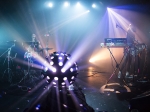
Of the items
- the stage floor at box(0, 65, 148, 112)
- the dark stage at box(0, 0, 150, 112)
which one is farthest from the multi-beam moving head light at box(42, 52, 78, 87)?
the stage floor at box(0, 65, 148, 112)

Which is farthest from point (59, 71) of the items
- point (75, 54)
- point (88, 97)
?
point (75, 54)

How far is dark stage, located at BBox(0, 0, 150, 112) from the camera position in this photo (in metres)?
2.98

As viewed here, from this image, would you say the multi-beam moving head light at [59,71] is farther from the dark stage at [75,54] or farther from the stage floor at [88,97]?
the stage floor at [88,97]

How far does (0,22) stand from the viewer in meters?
9.88

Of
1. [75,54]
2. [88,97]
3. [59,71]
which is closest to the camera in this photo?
A: [59,71]

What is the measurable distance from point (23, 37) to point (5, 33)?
63.5 inches

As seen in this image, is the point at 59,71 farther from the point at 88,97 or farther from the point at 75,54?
the point at 75,54

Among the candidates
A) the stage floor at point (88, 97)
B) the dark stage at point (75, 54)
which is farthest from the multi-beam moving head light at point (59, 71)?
the stage floor at point (88, 97)

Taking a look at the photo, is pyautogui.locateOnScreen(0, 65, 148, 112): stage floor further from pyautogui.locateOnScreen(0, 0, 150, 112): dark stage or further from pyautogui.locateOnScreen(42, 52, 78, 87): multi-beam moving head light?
pyautogui.locateOnScreen(42, 52, 78, 87): multi-beam moving head light

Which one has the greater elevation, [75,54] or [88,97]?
[75,54]

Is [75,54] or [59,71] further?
[75,54]

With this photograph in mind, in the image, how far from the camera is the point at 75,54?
1507 centimetres

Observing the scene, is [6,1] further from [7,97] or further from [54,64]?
[54,64]

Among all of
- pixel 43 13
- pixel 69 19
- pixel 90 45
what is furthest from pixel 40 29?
pixel 90 45
